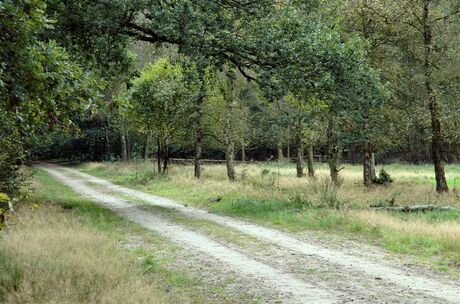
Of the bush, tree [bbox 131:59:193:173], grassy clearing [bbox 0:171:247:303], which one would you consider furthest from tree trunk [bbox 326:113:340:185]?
grassy clearing [bbox 0:171:247:303]

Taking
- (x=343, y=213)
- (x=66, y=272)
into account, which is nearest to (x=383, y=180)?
(x=343, y=213)

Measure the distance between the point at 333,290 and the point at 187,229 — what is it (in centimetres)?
659

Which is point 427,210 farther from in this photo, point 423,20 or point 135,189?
point 135,189

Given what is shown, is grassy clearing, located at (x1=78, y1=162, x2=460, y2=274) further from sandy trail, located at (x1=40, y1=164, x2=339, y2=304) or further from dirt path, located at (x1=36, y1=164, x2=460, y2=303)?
sandy trail, located at (x1=40, y1=164, x2=339, y2=304)

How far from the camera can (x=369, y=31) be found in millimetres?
26906

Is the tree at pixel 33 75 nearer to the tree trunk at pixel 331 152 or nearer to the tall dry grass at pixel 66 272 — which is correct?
the tall dry grass at pixel 66 272

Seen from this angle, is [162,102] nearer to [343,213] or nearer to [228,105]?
[228,105]

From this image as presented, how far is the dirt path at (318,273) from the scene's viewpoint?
7.16 m

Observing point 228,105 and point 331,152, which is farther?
point 228,105

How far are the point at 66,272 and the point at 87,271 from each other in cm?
31

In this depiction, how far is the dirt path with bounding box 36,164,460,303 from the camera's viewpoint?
7.16m

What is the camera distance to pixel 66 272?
7.18 meters

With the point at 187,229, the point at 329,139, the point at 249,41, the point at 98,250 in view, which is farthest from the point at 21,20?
the point at 329,139

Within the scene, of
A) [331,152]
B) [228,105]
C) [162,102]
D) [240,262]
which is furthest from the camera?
[162,102]
